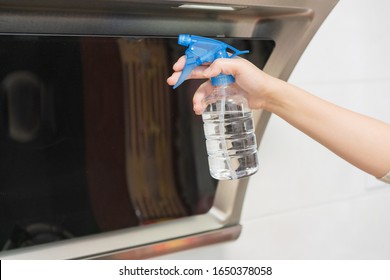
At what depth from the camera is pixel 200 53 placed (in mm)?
612

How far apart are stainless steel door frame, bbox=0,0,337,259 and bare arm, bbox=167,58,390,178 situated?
13 cm

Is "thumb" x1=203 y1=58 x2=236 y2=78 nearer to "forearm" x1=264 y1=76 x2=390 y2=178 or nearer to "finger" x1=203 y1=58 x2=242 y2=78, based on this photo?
"finger" x1=203 y1=58 x2=242 y2=78

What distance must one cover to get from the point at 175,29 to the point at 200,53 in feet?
0.40

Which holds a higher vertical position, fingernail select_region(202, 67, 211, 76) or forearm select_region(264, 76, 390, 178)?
fingernail select_region(202, 67, 211, 76)

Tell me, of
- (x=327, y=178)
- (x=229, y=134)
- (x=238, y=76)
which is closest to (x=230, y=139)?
(x=229, y=134)

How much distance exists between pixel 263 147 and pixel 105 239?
46 cm

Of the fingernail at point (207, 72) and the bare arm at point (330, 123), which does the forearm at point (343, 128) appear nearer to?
the bare arm at point (330, 123)

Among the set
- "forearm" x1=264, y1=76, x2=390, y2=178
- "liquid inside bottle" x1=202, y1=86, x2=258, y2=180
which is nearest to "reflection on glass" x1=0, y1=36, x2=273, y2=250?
"liquid inside bottle" x1=202, y1=86, x2=258, y2=180

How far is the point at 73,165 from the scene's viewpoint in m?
0.71

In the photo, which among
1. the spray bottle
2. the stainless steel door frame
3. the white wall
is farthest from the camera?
the white wall

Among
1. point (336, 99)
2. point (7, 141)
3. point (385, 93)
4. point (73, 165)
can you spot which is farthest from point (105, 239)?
point (385, 93)

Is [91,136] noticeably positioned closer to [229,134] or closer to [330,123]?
[229,134]

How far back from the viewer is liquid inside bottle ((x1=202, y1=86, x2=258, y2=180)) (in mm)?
799

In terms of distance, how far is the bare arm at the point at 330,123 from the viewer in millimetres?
683
